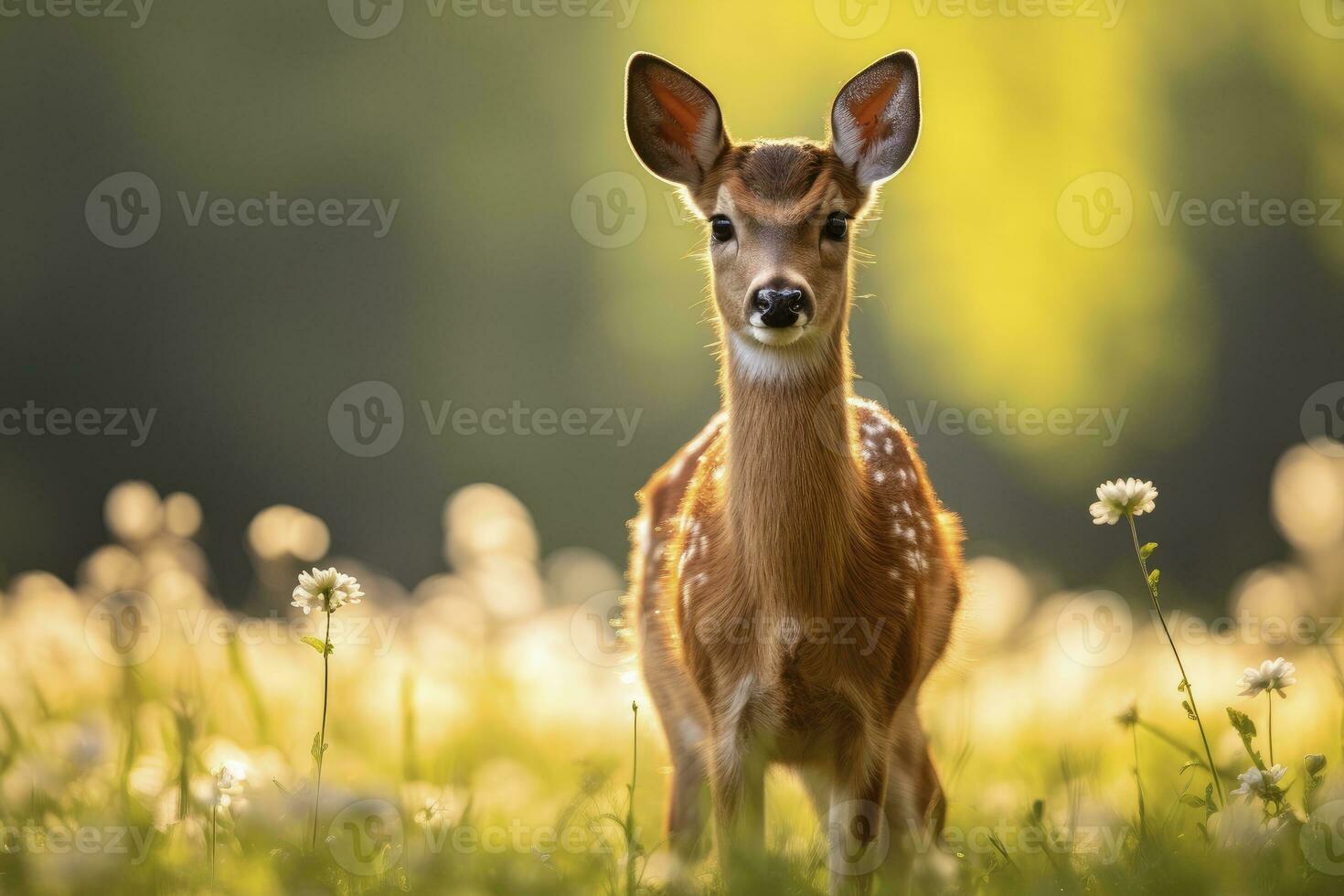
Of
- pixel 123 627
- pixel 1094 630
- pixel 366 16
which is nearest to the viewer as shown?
pixel 123 627

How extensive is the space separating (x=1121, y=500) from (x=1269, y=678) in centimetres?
55

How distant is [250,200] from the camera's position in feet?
57.9

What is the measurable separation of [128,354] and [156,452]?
1.17m

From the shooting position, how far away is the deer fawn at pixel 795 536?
451 cm

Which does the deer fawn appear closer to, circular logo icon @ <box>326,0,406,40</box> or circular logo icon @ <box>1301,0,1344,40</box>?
circular logo icon @ <box>1301,0,1344,40</box>

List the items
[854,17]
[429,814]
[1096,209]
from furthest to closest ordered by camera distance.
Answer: [854,17]
[1096,209]
[429,814]

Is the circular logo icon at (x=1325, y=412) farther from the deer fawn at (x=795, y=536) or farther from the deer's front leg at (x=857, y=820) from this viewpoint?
the deer's front leg at (x=857, y=820)

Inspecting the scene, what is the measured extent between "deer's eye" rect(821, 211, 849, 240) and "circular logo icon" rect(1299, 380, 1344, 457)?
8967 mm

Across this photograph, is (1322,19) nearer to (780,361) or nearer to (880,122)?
(880,122)

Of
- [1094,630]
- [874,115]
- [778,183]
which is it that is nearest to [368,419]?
[1094,630]

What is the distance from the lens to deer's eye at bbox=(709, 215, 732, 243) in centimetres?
502

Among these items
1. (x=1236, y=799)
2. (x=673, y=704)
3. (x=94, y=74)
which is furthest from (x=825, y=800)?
(x=94, y=74)

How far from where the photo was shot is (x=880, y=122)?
527 centimetres

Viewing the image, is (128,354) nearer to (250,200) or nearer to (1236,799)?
(250,200)
